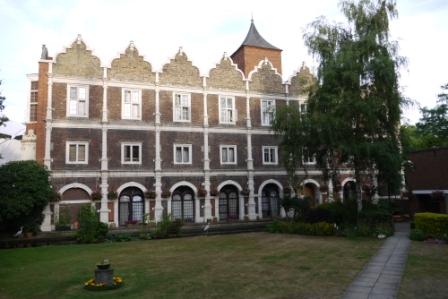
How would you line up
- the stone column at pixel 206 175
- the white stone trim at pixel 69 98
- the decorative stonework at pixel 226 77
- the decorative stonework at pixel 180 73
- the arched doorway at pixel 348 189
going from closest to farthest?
the white stone trim at pixel 69 98, the stone column at pixel 206 175, the decorative stonework at pixel 180 73, the decorative stonework at pixel 226 77, the arched doorway at pixel 348 189

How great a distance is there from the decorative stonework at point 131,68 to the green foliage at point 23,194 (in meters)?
8.81

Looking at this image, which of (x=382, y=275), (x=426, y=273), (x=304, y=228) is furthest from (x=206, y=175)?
(x=426, y=273)

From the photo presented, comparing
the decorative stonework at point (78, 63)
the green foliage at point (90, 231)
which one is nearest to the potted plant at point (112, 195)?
the green foliage at point (90, 231)

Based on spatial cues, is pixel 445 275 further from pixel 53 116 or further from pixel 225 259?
pixel 53 116

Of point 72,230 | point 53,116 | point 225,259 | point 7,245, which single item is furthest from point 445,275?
point 53,116

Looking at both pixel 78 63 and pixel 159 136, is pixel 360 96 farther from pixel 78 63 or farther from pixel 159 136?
pixel 78 63

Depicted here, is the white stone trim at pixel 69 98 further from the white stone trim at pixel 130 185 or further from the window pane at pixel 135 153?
the white stone trim at pixel 130 185

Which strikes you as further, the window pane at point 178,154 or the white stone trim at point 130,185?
the window pane at point 178,154

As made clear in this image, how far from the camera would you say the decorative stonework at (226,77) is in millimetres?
32250

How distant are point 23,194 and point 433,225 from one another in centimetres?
2329

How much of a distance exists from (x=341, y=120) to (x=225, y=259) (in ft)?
34.8

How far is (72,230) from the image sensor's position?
84.5 ft

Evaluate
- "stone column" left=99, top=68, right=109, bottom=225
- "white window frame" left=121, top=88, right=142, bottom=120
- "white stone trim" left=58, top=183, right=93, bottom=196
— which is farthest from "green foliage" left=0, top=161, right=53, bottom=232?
"white window frame" left=121, top=88, right=142, bottom=120

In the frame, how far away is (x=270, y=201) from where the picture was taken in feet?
110
